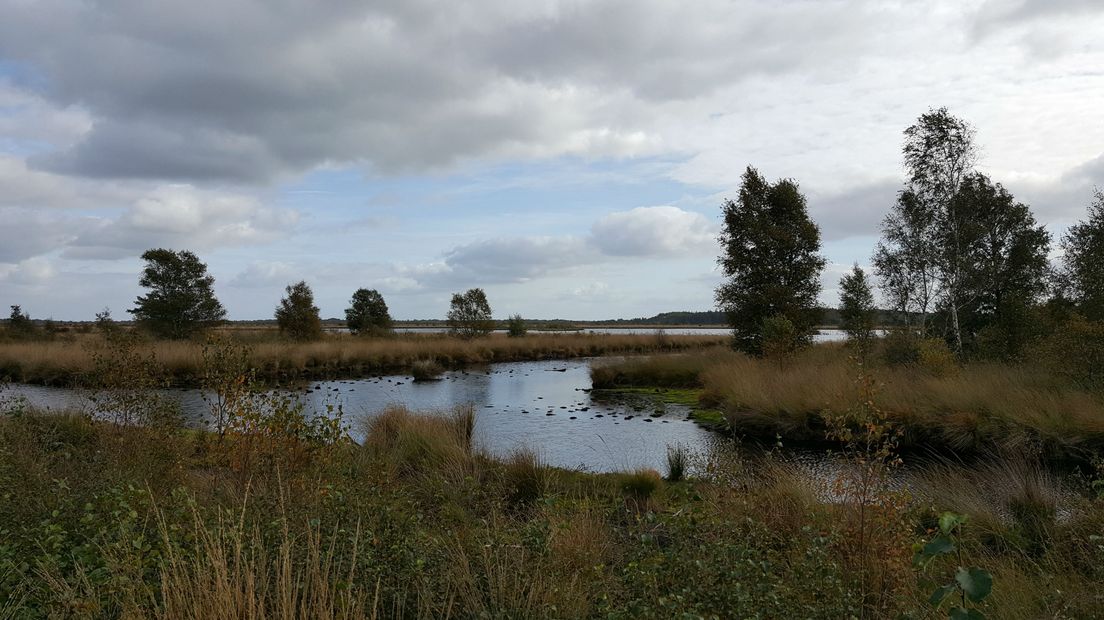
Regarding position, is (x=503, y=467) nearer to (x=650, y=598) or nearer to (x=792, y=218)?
(x=650, y=598)

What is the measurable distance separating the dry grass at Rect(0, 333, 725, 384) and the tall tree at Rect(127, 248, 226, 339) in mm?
3027

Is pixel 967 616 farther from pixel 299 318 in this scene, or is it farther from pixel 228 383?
pixel 299 318

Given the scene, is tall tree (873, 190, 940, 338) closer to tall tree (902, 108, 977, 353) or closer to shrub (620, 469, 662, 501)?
tall tree (902, 108, 977, 353)

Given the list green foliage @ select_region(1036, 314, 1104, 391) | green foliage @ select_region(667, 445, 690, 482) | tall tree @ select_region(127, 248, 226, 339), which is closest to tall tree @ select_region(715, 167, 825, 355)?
green foliage @ select_region(1036, 314, 1104, 391)

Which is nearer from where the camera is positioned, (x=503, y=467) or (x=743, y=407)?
(x=503, y=467)

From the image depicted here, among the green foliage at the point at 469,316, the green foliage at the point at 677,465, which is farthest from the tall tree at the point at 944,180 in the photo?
the green foliage at the point at 469,316

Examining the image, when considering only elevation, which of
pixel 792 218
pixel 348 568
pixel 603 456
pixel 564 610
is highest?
pixel 792 218

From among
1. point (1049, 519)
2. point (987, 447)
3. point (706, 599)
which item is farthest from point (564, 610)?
point (987, 447)

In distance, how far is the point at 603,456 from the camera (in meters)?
12.8

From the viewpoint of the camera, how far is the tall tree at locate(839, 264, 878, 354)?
85.6 feet

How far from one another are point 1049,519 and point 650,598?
204 inches

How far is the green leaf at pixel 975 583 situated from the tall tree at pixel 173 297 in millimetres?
40793

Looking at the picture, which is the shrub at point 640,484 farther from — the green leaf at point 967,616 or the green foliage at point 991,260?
the green foliage at point 991,260

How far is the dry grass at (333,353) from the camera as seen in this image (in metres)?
26.2
